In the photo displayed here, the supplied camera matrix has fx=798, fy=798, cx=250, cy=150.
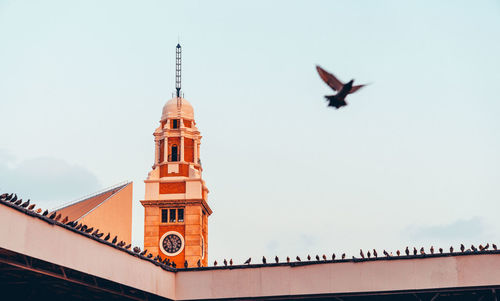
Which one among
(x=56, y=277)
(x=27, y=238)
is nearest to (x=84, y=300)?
(x=56, y=277)

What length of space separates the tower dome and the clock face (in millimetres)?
13321

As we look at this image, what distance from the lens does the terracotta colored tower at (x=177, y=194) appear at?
77.6 m

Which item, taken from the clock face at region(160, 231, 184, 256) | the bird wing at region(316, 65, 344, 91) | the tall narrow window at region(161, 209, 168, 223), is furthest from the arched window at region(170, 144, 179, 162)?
the bird wing at region(316, 65, 344, 91)

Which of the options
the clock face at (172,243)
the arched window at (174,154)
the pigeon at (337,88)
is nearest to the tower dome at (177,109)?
the arched window at (174,154)

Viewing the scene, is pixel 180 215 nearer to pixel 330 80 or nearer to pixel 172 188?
pixel 172 188

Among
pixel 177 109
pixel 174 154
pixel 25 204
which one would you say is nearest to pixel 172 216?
pixel 174 154

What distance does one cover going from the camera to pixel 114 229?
70125mm

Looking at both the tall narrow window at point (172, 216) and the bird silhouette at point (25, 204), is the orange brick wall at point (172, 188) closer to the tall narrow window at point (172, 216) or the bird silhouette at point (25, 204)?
the tall narrow window at point (172, 216)

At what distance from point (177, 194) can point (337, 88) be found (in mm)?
64411

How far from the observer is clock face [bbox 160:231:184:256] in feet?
255

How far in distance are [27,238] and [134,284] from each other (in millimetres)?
8045

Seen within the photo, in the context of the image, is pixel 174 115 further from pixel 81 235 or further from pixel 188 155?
pixel 81 235

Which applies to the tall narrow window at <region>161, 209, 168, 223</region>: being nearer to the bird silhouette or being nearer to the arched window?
the arched window

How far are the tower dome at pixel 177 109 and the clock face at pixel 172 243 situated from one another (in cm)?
1332
